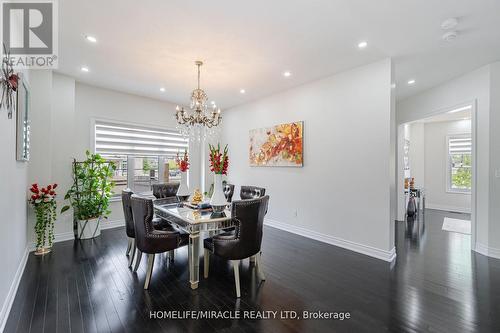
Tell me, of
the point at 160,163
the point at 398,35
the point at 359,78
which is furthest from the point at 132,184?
the point at 398,35

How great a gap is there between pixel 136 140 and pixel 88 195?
163 cm

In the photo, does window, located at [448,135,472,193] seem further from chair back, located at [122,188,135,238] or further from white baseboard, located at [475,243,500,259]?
chair back, located at [122,188,135,238]

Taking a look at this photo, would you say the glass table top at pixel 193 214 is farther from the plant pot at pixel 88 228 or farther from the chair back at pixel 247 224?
the plant pot at pixel 88 228

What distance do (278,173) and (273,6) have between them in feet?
10.8

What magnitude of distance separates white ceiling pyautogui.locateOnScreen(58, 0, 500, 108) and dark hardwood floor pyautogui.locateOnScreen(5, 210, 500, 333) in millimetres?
3002

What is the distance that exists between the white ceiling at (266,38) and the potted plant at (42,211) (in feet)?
6.81

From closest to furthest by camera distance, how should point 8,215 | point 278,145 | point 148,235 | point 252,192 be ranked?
point 8,215 < point 148,235 < point 252,192 < point 278,145

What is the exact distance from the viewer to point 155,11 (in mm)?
2311

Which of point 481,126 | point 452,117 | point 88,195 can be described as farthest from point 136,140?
point 452,117

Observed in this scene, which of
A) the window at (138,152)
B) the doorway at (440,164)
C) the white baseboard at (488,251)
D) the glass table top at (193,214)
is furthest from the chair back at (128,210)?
the doorway at (440,164)

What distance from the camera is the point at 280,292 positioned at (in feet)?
8.02

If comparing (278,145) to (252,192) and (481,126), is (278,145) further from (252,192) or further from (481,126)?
(481,126)

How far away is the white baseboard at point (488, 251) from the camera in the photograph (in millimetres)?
3395

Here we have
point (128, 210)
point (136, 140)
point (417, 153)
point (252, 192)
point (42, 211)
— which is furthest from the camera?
point (417, 153)
